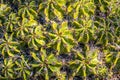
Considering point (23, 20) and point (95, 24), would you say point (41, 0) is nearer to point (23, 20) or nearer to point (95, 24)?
point (23, 20)

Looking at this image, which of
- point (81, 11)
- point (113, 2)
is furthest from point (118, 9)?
point (81, 11)

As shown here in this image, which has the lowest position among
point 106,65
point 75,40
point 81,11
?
point 106,65

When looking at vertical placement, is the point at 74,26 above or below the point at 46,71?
above

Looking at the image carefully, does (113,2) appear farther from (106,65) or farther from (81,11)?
(106,65)

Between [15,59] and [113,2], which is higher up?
[113,2]

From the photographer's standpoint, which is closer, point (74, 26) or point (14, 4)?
point (74, 26)

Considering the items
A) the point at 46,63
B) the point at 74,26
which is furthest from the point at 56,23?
the point at 46,63
